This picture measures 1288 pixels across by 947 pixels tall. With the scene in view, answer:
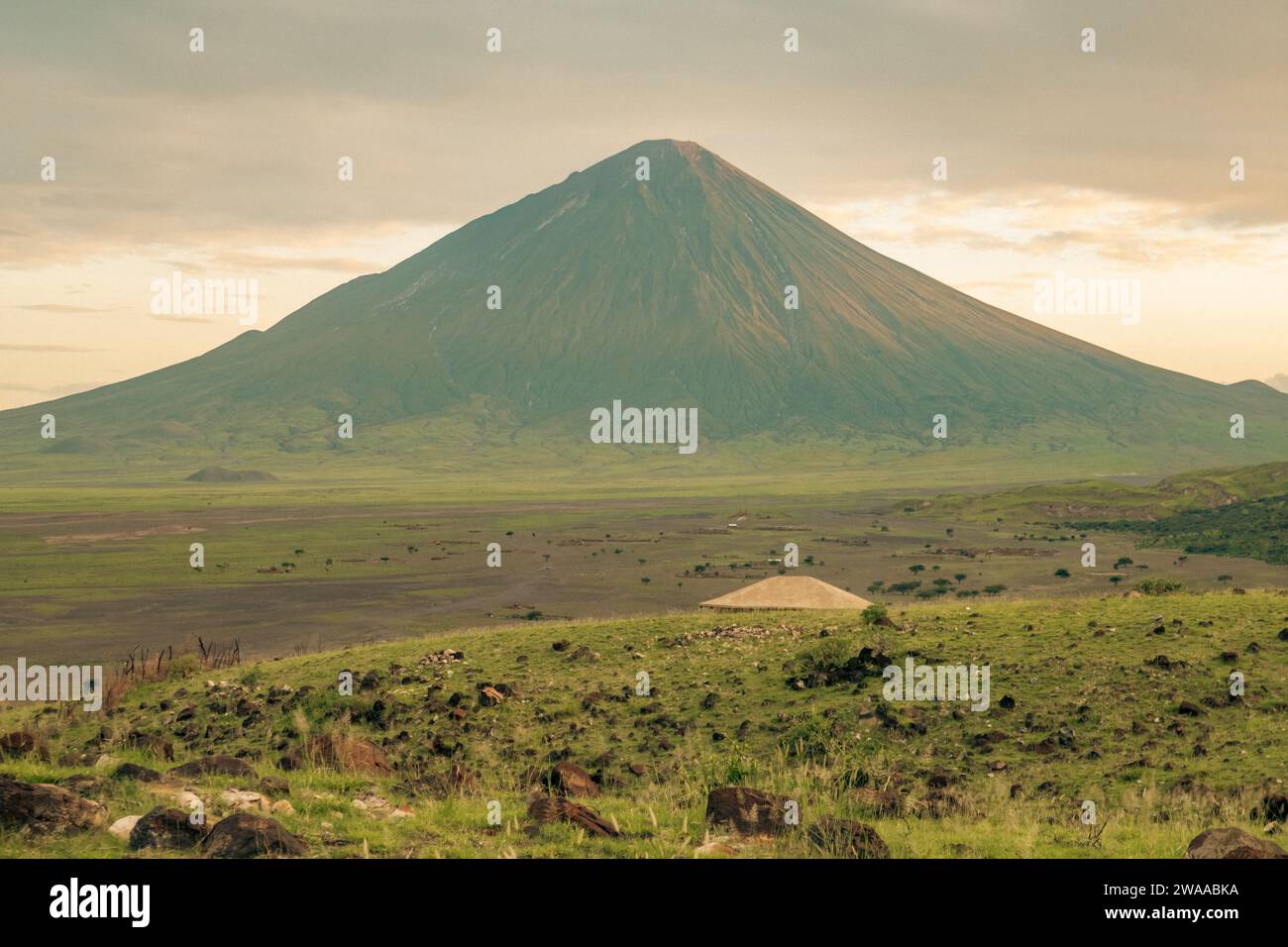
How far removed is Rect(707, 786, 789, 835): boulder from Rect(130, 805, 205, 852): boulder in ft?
16.8

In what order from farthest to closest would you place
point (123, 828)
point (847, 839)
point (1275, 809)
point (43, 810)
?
point (1275, 809)
point (123, 828)
point (43, 810)
point (847, 839)

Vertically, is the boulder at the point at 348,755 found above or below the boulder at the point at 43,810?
below

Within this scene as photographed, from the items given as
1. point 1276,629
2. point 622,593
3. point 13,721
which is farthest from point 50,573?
point 1276,629

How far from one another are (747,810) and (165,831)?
18.8 feet

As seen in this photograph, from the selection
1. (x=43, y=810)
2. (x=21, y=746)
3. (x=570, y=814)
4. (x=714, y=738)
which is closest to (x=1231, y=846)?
(x=570, y=814)

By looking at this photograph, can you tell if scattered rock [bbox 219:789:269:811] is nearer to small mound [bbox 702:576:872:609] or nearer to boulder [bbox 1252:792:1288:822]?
boulder [bbox 1252:792:1288:822]

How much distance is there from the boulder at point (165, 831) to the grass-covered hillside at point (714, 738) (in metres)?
0.09

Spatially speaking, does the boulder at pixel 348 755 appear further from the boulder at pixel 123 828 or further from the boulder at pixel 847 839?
the boulder at pixel 847 839

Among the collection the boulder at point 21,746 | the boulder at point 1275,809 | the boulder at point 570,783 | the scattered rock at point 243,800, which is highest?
the scattered rock at point 243,800

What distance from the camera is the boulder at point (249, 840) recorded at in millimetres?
10328

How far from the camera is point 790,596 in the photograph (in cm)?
3331

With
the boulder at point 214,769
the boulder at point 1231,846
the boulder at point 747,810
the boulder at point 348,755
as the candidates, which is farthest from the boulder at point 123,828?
the boulder at point 1231,846

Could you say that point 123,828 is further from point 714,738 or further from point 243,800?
point 714,738
